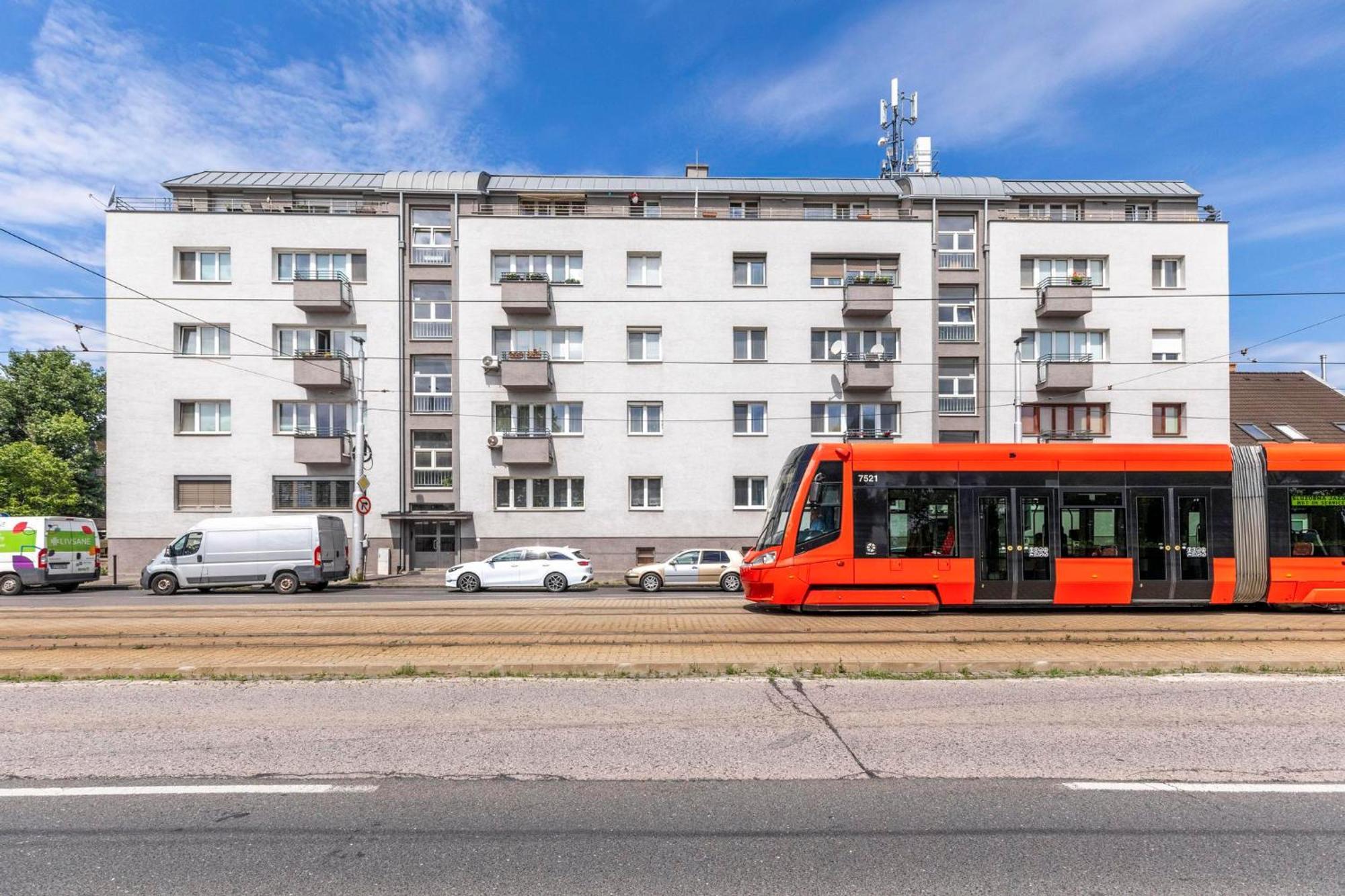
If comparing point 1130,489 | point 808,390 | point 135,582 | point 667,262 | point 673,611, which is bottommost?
point 135,582

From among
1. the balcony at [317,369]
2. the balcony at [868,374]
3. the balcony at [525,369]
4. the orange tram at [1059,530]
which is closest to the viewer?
the orange tram at [1059,530]

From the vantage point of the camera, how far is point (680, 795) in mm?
4547

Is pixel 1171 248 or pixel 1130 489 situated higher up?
pixel 1171 248

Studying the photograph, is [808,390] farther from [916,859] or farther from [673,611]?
[916,859]

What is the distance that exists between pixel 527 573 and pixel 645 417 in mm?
9977

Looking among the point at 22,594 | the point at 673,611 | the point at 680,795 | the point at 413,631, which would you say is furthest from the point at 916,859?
the point at 22,594

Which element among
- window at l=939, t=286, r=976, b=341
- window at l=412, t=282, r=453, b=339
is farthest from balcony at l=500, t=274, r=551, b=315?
window at l=939, t=286, r=976, b=341

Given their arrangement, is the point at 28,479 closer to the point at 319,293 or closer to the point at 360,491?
the point at 319,293

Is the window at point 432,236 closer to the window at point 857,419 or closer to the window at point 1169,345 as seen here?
the window at point 857,419

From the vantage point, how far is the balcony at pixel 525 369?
29.0m

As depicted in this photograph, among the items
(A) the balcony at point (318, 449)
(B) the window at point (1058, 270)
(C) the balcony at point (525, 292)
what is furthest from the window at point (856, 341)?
(A) the balcony at point (318, 449)

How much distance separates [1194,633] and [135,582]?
3104 cm

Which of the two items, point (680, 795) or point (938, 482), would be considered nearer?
point (680, 795)

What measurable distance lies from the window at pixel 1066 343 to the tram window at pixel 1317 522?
1861 centimetres
